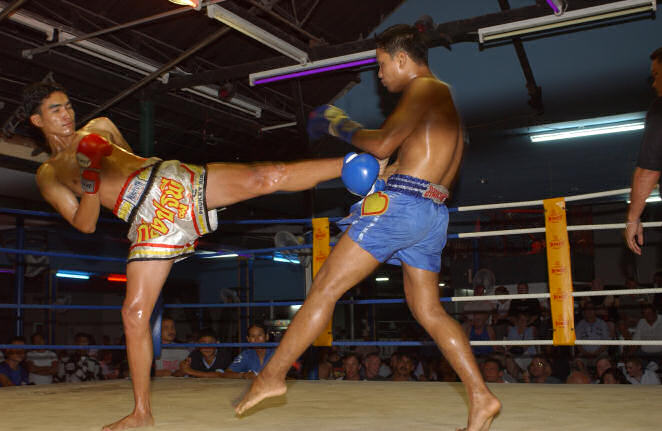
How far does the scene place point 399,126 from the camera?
174 centimetres

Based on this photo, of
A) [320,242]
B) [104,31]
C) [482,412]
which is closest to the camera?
[482,412]

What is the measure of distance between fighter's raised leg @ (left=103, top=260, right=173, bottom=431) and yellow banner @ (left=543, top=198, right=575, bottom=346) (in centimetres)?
202

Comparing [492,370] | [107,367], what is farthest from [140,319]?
[107,367]

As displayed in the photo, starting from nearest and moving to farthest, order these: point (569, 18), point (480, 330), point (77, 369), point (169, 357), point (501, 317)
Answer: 1. point (169, 357)
2. point (569, 18)
3. point (480, 330)
4. point (501, 317)
5. point (77, 369)

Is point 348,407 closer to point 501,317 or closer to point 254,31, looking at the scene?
point 254,31

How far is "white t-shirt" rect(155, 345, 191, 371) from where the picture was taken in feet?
15.3

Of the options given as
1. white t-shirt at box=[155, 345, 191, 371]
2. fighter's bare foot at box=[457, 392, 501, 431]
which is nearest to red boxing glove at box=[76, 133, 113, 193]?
fighter's bare foot at box=[457, 392, 501, 431]

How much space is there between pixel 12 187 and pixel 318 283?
8.17m

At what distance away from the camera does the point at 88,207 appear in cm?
203

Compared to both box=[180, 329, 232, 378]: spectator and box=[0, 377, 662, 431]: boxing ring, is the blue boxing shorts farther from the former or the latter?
box=[180, 329, 232, 378]: spectator

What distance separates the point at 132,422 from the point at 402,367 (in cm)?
360

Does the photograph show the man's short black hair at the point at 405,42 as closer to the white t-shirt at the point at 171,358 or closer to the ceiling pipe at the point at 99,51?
the white t-shirt at the point at 171,358

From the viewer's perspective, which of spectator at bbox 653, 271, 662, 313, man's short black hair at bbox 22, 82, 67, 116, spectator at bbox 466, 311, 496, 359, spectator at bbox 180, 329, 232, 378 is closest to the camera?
man's short black hair at bbox 22, 82, 67, 116

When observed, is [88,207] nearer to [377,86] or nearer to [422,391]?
[422,391]
